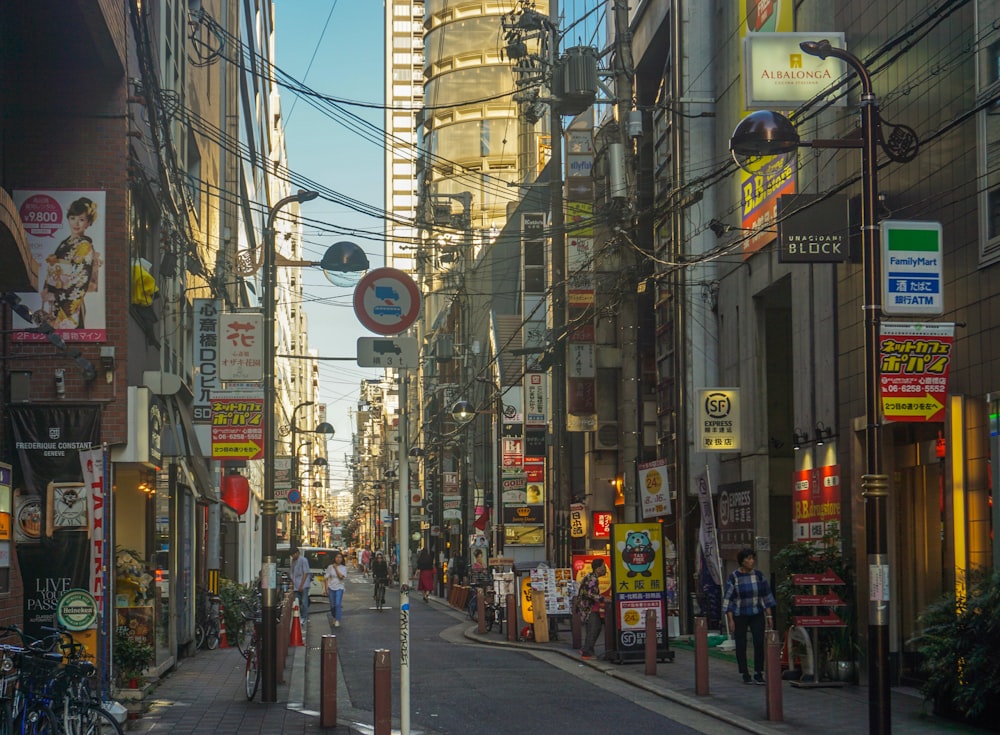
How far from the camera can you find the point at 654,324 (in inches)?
1556

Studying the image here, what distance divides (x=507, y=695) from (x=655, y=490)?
1136cm

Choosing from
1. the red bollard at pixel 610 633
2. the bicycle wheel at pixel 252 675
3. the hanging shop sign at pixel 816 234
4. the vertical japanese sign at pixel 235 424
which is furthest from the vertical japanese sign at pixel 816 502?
the vertical japanese sign at pixel 235 424

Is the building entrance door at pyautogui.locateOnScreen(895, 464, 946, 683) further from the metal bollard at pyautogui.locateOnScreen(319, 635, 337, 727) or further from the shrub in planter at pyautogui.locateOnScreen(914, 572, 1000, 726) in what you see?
the metal bollard at pyautogui.locateOnScreen(319, 635, 337, 727)

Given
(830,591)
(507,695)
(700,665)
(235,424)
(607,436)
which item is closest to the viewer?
(700,665)

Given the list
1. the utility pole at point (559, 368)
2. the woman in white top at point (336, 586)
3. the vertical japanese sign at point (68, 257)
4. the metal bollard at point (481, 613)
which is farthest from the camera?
the woman in white top at point (336, 586)

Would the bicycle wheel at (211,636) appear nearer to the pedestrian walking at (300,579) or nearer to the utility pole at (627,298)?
the pedestrian walking at (300,579)

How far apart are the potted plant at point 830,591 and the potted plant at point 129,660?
30.2ft

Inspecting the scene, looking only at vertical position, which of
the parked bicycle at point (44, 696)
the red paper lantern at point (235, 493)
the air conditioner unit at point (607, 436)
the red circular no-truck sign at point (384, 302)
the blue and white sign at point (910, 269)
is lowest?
the parked bicycle at point (44, 696)

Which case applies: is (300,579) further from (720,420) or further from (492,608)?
(720,420)

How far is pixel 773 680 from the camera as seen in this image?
1572 cm

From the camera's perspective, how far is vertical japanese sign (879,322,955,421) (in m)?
14.1

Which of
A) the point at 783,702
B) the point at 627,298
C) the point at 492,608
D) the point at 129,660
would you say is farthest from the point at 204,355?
the point at 783,702

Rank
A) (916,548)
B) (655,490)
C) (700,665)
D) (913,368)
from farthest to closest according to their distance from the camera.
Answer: (655,490)
(916,548)
(700,665)
(913,368)

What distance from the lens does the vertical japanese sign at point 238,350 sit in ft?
73.0
